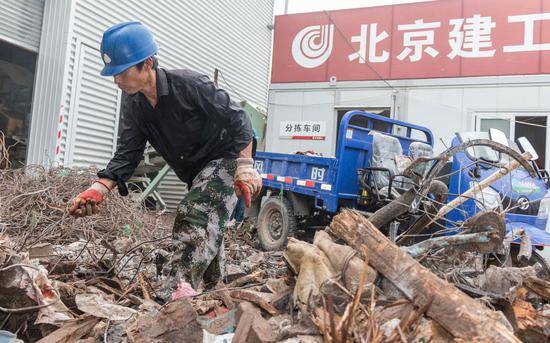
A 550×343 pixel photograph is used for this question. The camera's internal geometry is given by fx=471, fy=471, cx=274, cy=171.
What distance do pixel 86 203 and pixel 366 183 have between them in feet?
12.8

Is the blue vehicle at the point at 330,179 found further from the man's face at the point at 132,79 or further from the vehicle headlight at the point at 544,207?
the man's face at the point at 132,79

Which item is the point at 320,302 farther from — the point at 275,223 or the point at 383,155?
the point at 275,223

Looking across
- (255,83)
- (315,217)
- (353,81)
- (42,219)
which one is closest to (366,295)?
(42,219)

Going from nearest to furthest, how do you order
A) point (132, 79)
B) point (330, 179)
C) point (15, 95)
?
point (132, 79) → point (330, 179) → point (15, 95)

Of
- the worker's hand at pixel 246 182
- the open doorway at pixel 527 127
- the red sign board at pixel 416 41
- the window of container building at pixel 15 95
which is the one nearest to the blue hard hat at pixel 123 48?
the worker's hand at pixel 246 182

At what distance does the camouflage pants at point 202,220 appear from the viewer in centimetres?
293

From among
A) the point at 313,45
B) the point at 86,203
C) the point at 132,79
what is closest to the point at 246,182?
the point at 132,79

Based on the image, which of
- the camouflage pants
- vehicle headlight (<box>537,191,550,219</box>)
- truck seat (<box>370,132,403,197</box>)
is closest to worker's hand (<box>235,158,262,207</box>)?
the camouflage pants

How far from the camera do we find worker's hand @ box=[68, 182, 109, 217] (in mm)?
2893

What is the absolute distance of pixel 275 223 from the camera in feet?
23.4

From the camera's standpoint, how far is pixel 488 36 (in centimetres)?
884

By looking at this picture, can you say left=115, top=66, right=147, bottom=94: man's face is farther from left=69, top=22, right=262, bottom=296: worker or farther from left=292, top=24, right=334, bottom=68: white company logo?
left=292, top=24, right=334, bottom=68: white company logo

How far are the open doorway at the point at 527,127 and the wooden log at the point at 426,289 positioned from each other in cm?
677

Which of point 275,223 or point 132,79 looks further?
point 275,223
